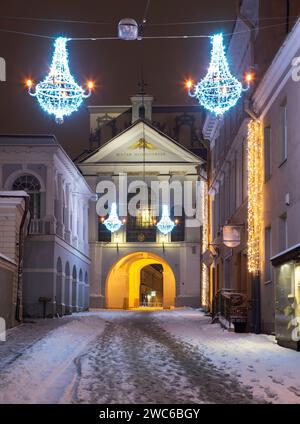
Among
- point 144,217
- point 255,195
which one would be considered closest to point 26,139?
point 255,195

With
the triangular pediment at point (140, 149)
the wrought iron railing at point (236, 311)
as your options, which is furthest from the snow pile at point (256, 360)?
the triangular pediment at point (140, 149)

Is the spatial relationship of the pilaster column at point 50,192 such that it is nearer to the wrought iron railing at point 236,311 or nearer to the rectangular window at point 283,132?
the wrought iron railing at point 236,311

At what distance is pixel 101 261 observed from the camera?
53.2 m

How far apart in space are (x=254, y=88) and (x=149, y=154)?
3148cm

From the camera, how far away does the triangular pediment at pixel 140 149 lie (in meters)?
53.8

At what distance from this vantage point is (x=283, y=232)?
19.5 metres

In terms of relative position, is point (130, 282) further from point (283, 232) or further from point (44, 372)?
point (44, 372)

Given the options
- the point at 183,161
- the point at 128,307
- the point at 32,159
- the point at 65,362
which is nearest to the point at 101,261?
the point at 128,307

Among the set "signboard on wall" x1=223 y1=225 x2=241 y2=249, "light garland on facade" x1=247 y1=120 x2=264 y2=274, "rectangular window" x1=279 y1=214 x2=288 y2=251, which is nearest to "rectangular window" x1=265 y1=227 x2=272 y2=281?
"light garland on facade" x1=247 y1=120 x2=264 y2=274

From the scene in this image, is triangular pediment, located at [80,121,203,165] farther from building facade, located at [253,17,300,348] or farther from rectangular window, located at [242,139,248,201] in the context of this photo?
building facade, located at [253,17,300,348]

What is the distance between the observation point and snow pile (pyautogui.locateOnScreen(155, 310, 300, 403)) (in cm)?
1041

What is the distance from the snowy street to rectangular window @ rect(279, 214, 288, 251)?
2.32m

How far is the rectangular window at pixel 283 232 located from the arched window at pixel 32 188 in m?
19.1
